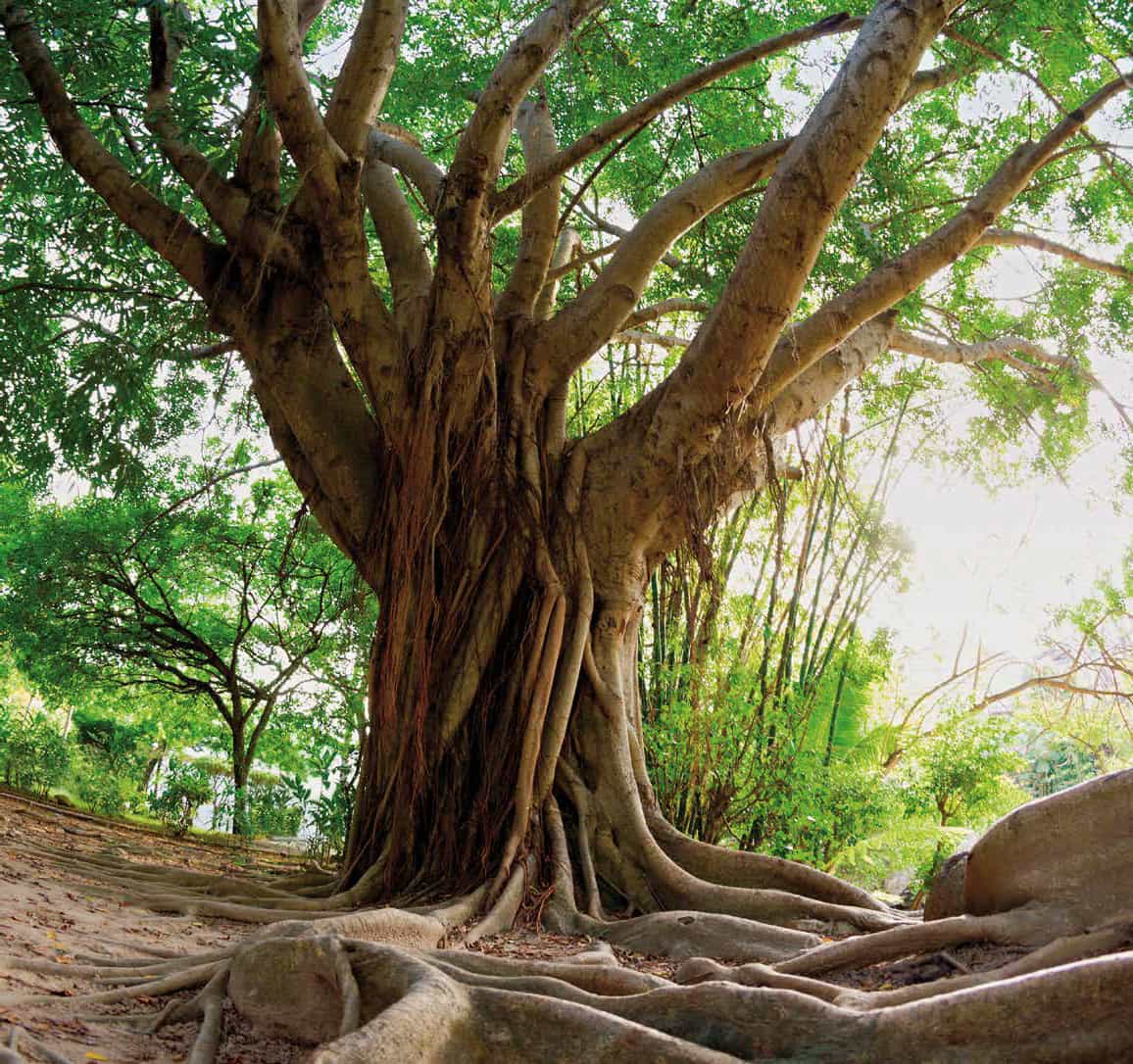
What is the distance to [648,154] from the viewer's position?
6941mm

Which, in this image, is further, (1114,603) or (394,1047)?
(1114,603)

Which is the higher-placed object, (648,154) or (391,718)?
(648,154)

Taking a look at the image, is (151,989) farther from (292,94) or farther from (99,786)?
(99,786)

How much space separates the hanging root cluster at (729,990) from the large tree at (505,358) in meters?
1.15

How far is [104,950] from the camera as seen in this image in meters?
3.14

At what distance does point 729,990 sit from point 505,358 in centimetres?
368

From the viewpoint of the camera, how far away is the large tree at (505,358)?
4.41 m

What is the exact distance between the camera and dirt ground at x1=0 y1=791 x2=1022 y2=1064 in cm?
225

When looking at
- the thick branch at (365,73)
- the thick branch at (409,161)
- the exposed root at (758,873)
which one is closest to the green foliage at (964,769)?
the exposed root at (758,873)

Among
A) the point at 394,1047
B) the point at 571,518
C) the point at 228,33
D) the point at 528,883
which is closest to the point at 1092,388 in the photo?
the point at 571,518

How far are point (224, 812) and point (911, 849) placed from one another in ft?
23.1

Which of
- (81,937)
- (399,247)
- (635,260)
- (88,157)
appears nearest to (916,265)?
(635,260)

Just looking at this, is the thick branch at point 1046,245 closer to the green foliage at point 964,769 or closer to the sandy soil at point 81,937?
the green foliage at point 964,769

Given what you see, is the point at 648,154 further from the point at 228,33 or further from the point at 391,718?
the point at 391,718
